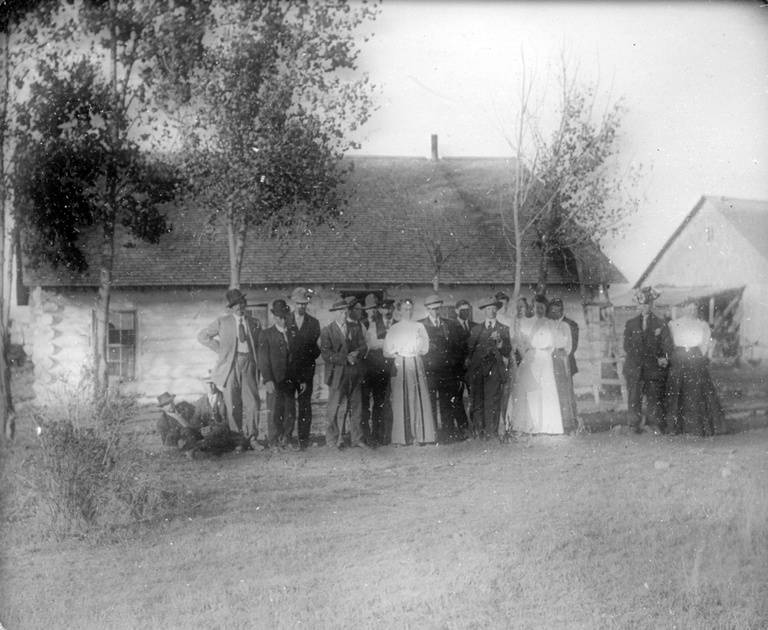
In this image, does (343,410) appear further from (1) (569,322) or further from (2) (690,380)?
(2) (690,380)

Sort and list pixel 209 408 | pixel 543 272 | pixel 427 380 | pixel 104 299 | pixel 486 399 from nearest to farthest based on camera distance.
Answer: pixel 104 299, pixel 209 408, pixel 543 272, pixel 486 399, pixel 427 380

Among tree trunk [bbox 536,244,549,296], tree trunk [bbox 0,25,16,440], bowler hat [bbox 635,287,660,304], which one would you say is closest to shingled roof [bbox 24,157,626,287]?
tree trunk [bbox 536,244,549,296]

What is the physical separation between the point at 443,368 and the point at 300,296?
1.12 meters

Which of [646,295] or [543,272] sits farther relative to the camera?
[646,295]

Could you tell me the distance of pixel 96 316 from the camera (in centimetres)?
330

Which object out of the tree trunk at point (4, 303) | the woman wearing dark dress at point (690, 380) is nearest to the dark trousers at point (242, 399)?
the tree trunk at point (4, 303)

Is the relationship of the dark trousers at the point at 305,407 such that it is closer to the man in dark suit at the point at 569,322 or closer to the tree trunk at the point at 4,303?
the man in dark suit at the point at 569,322

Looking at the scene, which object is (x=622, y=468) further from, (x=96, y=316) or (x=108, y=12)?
(x=108, y=12)

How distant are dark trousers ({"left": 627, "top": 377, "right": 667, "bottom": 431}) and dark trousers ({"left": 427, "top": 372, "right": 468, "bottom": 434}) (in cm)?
92

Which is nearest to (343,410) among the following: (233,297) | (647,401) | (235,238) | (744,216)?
(233,297)

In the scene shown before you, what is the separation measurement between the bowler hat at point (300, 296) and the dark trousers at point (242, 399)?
413mm

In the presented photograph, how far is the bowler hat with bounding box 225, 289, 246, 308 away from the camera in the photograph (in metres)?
3.43

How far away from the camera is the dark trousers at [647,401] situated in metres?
3.74

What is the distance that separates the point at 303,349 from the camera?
3.77 m
